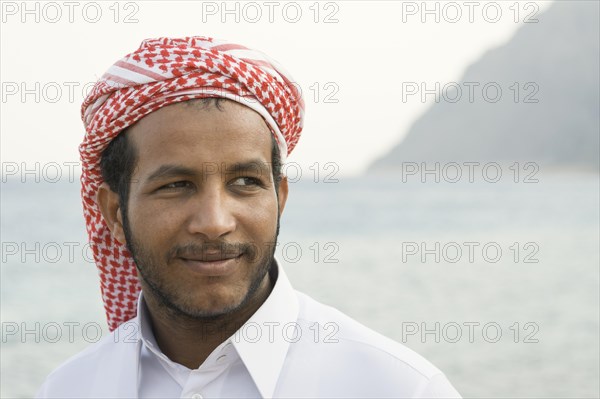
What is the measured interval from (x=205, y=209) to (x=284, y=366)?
0.45m

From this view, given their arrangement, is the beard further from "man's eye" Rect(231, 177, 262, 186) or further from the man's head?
"man's eye" Rect(231, 177, 262, 186)

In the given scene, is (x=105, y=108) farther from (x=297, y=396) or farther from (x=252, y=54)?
(x=297, y=396)

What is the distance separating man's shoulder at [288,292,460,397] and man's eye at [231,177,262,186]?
0.38m

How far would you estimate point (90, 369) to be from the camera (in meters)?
2.25

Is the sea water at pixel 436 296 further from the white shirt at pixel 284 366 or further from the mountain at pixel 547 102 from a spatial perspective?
the mountain at pixel 547 102

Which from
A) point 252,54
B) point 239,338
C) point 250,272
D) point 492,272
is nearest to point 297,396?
point 239,338

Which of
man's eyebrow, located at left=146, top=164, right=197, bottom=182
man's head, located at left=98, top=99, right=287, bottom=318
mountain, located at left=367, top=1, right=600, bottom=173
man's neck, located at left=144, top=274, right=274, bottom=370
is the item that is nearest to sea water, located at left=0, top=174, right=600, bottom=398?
man's neck, located at left=144, top=274, right=274, bottom=370

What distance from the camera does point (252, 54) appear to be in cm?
224

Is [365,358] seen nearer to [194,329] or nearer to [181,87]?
[194,329]

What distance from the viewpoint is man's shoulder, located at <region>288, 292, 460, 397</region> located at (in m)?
1.93

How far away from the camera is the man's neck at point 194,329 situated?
2078mm

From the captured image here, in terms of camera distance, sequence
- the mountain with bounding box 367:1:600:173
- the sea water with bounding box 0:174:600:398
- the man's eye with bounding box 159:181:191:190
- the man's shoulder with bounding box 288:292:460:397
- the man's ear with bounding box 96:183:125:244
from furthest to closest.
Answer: the mountain with bounding box 367:1:600:173
the sea water with bounding box 0:174:600:398
the man's ear with bounding box 96:183:125:244
the man's eye with bounding box 159:181:191:190
the man's shoulder with bounding box 288:292:460:397

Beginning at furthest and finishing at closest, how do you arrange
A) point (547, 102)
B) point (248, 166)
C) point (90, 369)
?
point (547, 102), point (90, 369), point (248, 166)

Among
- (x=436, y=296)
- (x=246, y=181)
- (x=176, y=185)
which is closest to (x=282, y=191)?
(x=246, y=181)
